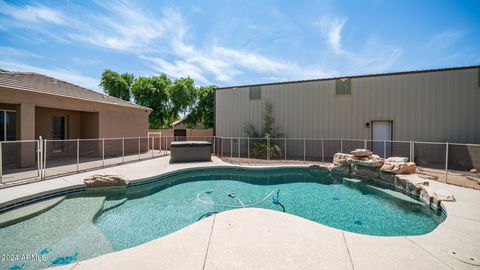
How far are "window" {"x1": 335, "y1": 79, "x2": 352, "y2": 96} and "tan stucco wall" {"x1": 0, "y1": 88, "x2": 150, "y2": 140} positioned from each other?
12.7m

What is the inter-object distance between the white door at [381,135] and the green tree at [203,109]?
55.2 feet

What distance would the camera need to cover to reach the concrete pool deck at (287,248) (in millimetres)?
2219

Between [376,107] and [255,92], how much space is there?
7035 millimetres

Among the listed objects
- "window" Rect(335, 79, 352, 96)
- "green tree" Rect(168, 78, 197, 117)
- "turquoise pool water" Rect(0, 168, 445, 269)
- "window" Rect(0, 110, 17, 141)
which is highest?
"green tree" Rect(168, 78, 197, 117)

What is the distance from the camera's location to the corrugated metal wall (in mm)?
9391

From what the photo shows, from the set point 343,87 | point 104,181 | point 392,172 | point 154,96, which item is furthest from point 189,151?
point 154,96

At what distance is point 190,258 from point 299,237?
1.51 meters

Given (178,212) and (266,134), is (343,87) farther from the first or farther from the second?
(178,212)

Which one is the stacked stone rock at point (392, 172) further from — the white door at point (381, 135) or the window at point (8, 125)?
the window at point (8, 125)

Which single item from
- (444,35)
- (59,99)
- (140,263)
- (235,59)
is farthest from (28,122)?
(444,35)

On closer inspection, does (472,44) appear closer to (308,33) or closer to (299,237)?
(308,33)

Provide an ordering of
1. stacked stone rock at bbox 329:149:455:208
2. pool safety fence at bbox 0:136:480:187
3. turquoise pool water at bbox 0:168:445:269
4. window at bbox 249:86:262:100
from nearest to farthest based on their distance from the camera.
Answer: turquoise pool water at bbox 0:168:445:269, stacked stone rock at bbox 329:149:455:208, pool safety fence at bbox 0:136:480:187, window at bbox 249:86:262:100

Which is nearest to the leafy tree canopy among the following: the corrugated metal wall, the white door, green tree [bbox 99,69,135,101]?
green tree [bbox 99,69,135,101]

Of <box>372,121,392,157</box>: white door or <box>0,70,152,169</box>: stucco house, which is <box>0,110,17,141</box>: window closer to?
<box>0,70,152,169</box>: stucco house
